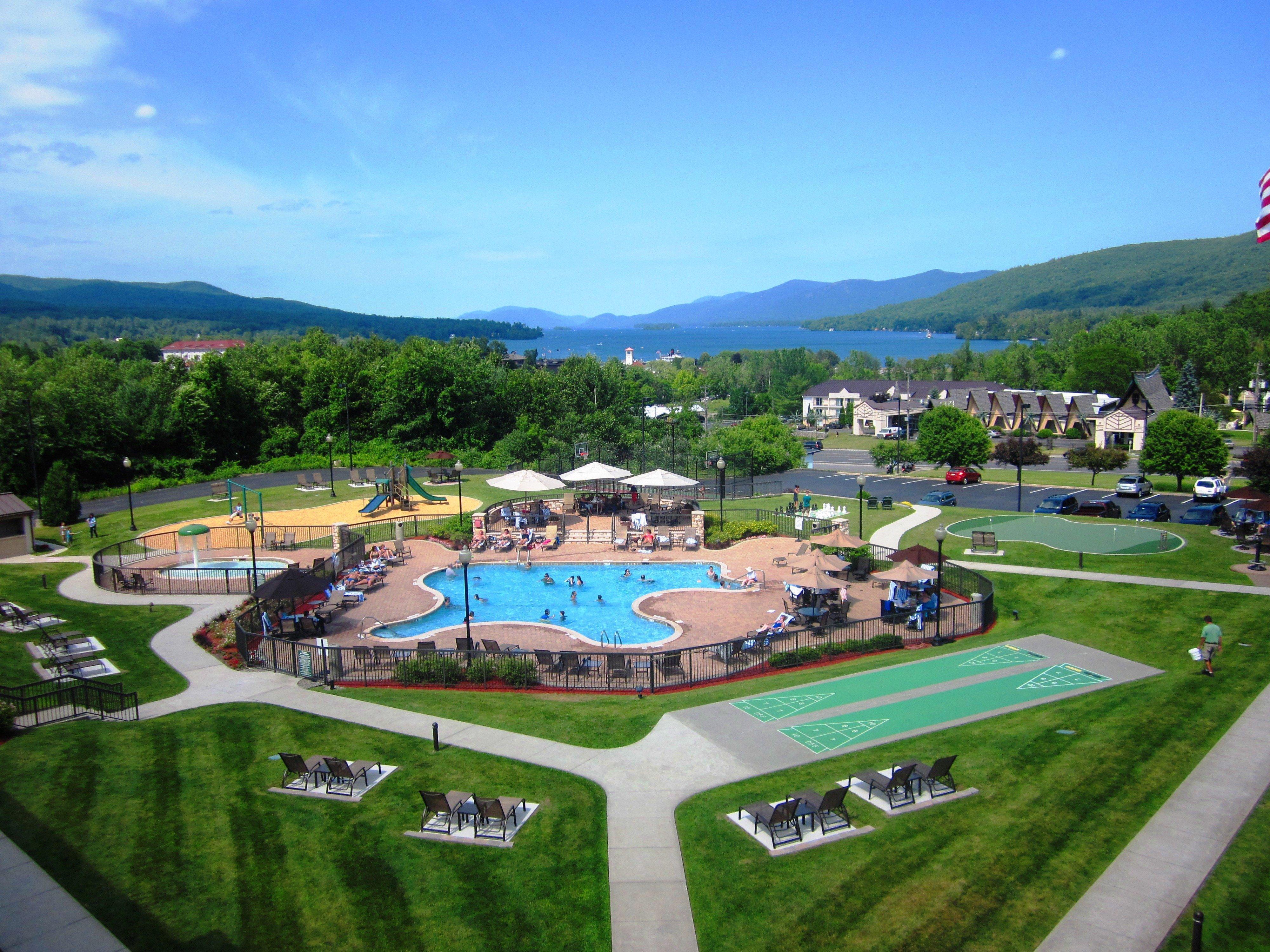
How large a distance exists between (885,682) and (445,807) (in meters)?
11.1

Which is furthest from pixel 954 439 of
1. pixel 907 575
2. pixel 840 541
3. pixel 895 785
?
pixel 895 785

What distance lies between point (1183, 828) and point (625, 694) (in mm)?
10913

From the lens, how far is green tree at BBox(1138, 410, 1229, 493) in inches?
1772

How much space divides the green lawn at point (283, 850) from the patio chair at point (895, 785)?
4458 mm

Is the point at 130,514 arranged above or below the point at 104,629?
above

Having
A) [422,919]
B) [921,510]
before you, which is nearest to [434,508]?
[921,510]

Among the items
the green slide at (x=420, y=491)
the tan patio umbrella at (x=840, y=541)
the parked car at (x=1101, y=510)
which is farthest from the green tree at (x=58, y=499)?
the parked car at (x=1101, y=510)

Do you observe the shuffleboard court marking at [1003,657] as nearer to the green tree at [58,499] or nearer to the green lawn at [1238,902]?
the green lawn at [1238,902]

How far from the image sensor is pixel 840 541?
2719cm

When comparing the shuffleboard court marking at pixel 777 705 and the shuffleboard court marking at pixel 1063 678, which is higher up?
the shuffleboard court marking at pixel 1063 678

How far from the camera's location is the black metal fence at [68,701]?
15.7 m

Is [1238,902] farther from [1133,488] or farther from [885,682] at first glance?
[1133,488]

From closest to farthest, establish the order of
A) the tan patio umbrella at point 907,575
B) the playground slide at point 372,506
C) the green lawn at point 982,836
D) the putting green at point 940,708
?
the green lawn at point 982,836 < the putting green at point 940,708 < the tan patio umbrella at point 907,575 < the playground slide at point 372,506

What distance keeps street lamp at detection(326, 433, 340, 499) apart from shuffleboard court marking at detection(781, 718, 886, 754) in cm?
3681
